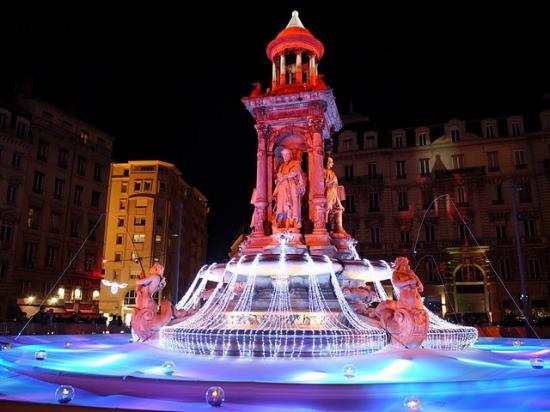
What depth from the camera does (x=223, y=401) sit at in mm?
6184

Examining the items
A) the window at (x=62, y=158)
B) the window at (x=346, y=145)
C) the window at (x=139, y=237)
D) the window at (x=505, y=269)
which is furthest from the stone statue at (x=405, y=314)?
the window at (x=139, y=237)

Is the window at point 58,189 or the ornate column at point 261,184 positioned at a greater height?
the window at point 58,189

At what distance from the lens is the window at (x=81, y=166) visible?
54812 millimetres

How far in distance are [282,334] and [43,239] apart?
45.4m

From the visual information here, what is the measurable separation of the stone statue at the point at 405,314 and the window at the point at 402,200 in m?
44.0

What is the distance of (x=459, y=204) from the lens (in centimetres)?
5222

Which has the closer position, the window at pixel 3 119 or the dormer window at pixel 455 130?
the window at pixel 3 119

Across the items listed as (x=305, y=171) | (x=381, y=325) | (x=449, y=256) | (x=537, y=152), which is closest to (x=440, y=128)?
(x=537, y=152)

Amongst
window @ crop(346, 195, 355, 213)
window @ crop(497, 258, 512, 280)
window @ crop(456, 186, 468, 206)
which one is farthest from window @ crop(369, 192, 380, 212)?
window @ crop(497, 258, 512, 280)

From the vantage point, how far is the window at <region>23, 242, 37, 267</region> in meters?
46.2

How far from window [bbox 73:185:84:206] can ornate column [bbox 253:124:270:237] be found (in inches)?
1689

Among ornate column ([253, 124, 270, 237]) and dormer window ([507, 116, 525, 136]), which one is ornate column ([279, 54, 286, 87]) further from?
dormer window ([507, 116, 525, 136])

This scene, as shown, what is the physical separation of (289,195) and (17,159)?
134ft

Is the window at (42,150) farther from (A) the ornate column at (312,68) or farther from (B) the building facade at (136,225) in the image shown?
(A) the ornate column at (312,68)
